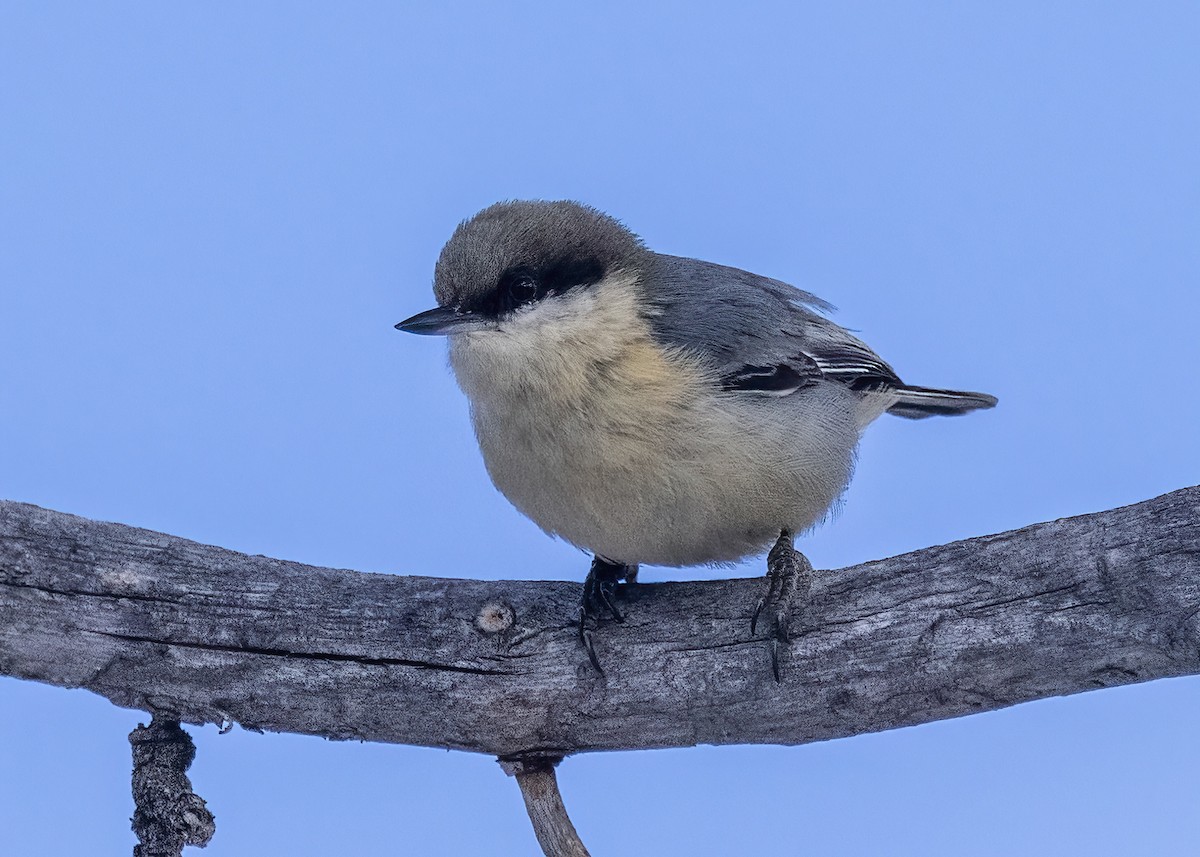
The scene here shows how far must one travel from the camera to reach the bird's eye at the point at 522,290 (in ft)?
12.9

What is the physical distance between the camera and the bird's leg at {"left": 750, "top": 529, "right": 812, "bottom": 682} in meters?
4.04

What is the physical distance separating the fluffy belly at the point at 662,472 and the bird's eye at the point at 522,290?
0.37m

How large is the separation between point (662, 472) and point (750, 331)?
749mm

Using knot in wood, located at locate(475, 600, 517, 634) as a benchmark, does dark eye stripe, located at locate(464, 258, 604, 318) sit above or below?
above

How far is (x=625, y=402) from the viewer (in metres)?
3.91

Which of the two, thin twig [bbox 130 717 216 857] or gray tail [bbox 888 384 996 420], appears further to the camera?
gray tail [bbox 888 384 996 420]

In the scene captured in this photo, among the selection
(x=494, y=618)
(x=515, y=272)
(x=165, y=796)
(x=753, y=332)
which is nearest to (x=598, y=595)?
(x=494, y=618)

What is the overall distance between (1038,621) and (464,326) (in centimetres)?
212

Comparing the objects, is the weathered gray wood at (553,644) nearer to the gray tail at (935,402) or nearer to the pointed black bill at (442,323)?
the pointed black bill at (442,323)

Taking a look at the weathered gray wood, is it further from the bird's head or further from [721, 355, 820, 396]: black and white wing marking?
the bird's head

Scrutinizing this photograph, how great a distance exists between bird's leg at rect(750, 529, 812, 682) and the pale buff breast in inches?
4.5

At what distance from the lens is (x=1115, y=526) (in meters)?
3.85

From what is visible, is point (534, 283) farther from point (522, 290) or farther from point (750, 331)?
point (750, 331)

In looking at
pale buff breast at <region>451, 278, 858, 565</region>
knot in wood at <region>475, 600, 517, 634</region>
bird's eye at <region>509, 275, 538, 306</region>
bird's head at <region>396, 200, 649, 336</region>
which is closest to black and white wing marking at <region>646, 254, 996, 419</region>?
pale buff breast at <region>451, 278, 858, 565</region>
